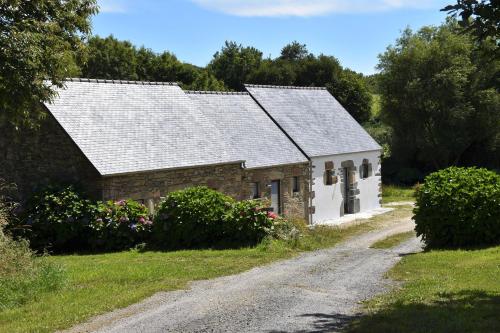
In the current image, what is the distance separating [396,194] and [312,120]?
38.3 feet

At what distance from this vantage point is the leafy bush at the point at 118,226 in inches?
712

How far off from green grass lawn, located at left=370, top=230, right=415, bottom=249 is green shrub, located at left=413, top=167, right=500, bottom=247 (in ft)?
8.86

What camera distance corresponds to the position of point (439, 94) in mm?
39781

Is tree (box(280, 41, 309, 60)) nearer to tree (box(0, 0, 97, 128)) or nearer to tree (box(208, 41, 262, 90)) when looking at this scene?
tree (box(208, 41, 262, 90))

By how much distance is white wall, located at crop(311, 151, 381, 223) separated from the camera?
27.4 m

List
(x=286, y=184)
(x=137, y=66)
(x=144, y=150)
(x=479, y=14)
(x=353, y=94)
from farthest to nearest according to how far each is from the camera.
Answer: (x=353, y=94) → (x=137, y=66) → (x=286, y=184) → (x=144, y=150) → (x=479, y=14)

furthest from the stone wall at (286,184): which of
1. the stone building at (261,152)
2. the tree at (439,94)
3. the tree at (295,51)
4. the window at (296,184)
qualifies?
the tree at (295,51)

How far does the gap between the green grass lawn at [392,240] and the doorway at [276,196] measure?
549 cm

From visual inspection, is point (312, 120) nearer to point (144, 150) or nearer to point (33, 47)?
point (144, 150)

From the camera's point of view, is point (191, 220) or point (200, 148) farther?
point (200, 148)

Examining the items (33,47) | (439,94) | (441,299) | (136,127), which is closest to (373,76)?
(439,94)

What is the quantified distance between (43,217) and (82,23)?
19.9 feet


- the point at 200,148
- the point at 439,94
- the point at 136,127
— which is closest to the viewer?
the point at 136,127

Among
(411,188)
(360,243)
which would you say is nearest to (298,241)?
(360,243)
